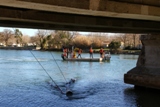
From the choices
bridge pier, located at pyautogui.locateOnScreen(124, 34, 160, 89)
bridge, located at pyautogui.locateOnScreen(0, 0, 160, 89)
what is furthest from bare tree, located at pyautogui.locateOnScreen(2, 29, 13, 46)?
bridge, located at pyautogui.locateOnScreen(0, 0, 160, 89)

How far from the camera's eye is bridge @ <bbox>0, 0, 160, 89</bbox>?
941 centimetres

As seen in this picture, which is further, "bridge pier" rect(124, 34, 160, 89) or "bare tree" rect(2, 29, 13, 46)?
"bare tree" rect(2, 29, 13, 46)

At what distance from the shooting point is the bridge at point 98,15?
30.9 ft

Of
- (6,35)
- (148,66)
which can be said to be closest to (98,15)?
(148,66)

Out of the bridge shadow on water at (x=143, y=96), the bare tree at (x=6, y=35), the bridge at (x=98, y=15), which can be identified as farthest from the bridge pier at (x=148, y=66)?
the bare tree at (x=6, y=35)

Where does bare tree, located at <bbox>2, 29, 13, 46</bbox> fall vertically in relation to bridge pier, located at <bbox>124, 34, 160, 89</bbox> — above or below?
above

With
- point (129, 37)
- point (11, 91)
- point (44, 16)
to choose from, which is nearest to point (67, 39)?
point (129, 37)

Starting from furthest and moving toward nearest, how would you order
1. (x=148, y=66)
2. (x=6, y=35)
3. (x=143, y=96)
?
(x=6, y=35) → (x=148, y=66) → (x=143, y=96)

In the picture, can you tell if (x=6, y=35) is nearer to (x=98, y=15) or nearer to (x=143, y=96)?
(x=143, y=96)

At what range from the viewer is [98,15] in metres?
11.4

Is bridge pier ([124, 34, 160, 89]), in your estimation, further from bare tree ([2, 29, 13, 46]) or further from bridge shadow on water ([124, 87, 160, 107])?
bare tree ([2, 29, 13, 46])

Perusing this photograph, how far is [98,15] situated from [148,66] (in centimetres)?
1091

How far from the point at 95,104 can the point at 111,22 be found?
4711 millimetres

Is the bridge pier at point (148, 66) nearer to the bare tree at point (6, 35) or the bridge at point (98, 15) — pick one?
the bridge at point (98, 15)
